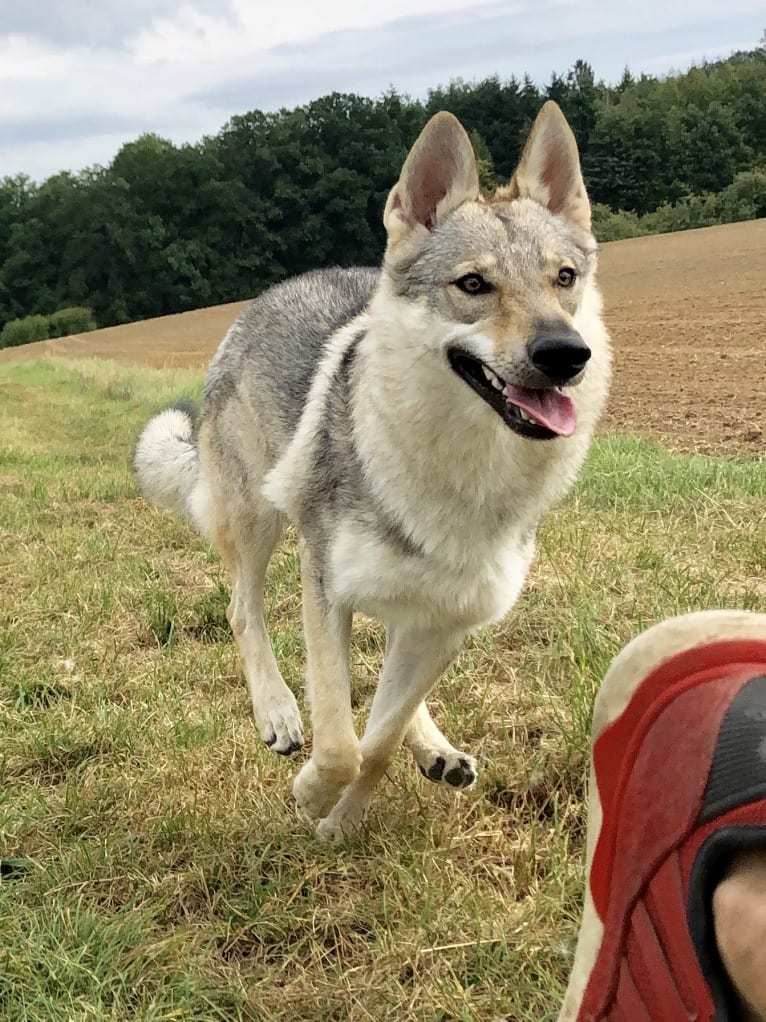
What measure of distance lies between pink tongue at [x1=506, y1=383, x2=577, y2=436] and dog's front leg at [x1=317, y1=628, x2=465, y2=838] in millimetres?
741

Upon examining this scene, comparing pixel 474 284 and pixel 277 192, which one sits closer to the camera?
pixel 474 284

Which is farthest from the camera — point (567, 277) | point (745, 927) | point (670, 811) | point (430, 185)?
point (430, 185)

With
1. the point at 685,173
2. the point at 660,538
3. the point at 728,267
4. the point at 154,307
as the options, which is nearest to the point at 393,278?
the point at 660,538

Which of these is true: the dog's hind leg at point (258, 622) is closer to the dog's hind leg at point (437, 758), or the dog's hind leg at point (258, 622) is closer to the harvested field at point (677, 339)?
the dog's hind leg at point (437, 758)

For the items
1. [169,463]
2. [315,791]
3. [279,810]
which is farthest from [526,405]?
[169,463]

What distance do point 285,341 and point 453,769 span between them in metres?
1.83

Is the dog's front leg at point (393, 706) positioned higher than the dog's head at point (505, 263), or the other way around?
the dog's head at point (505, 263)

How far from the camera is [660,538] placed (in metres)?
4.47

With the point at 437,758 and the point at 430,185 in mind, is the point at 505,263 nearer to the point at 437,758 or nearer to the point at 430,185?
the point at 430,185

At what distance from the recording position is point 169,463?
194 inches

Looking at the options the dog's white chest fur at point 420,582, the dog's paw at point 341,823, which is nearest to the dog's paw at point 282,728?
the dog's paw at point 341,823

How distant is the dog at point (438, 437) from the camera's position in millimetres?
2572

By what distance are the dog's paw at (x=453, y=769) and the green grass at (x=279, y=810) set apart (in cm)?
5

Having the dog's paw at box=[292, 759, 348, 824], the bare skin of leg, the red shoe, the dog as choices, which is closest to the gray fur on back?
the dog
